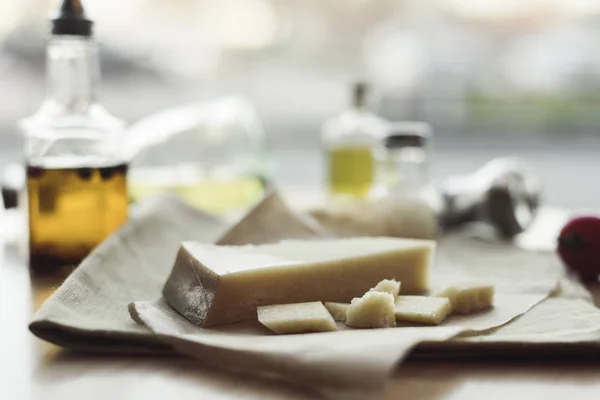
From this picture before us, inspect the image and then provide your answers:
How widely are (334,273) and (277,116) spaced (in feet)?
10.6

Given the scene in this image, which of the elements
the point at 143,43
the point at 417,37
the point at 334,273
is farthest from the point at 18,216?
the point at 417,37

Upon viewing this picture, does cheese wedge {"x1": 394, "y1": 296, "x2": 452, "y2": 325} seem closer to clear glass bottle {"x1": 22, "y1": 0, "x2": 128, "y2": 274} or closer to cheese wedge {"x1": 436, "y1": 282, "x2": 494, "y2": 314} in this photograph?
cheese wedge {"x1": 436, "y1": 282, "x2": 494, "y2": 314}

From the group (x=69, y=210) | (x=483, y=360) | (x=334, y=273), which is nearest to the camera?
(x=483, y=360)

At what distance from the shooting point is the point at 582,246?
115 centimetres

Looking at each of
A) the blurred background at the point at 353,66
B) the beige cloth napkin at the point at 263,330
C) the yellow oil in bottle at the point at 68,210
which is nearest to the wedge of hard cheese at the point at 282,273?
the beige cloth napkin at the point at 263,330

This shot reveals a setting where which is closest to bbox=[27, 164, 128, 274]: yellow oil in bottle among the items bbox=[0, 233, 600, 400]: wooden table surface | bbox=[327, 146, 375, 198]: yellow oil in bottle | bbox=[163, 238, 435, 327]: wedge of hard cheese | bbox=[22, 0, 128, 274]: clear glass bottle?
bbox=[22, 0, 128, 274]: clear glass bottle

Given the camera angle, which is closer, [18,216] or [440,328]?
[440,328]

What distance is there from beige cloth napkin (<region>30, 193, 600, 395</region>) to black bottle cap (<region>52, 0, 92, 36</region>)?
30 centimetres

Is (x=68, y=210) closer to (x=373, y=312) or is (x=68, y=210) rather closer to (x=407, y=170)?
(x=373, y=312)

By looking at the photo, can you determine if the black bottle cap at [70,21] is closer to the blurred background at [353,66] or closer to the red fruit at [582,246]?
the red fruit at [582,246]

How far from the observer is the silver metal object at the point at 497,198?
1.41m

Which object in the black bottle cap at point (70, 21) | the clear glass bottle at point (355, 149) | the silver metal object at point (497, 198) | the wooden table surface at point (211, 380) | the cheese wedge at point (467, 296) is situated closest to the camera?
the wooden table surface at point (211, 380)

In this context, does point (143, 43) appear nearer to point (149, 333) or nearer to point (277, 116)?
point (277, 116)

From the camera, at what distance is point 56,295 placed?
2.80ft
